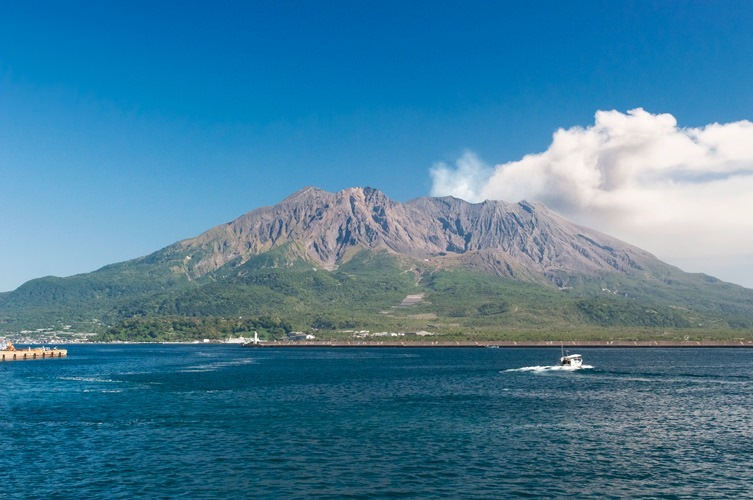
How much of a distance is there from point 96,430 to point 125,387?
59636 mm

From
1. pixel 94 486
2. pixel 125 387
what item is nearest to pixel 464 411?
pixel 94 486

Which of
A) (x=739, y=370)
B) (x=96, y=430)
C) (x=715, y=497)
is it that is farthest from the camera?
(x=739, y=370)

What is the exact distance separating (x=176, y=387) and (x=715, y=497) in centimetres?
11302

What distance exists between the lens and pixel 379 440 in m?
75.7

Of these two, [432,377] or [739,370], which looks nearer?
[432,377]

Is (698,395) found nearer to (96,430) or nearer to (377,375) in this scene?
(377,375)

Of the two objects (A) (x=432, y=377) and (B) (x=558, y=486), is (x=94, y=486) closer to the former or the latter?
(B) (x=558, y=486)

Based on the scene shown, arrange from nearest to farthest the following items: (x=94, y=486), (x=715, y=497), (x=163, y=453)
Answer: (x=715, y=497) → (x=94, y=486) → (x=163, y=453)

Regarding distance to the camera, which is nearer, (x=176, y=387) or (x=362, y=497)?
(x=362, y=497)

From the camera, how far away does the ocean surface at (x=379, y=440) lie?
55.8 m

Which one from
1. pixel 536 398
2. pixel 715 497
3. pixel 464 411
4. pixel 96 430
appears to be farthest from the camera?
pixel 536 398

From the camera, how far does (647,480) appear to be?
57438mm

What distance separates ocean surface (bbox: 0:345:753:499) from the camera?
5575 centimetres

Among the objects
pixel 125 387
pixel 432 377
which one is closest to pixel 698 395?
pixel 432 377
